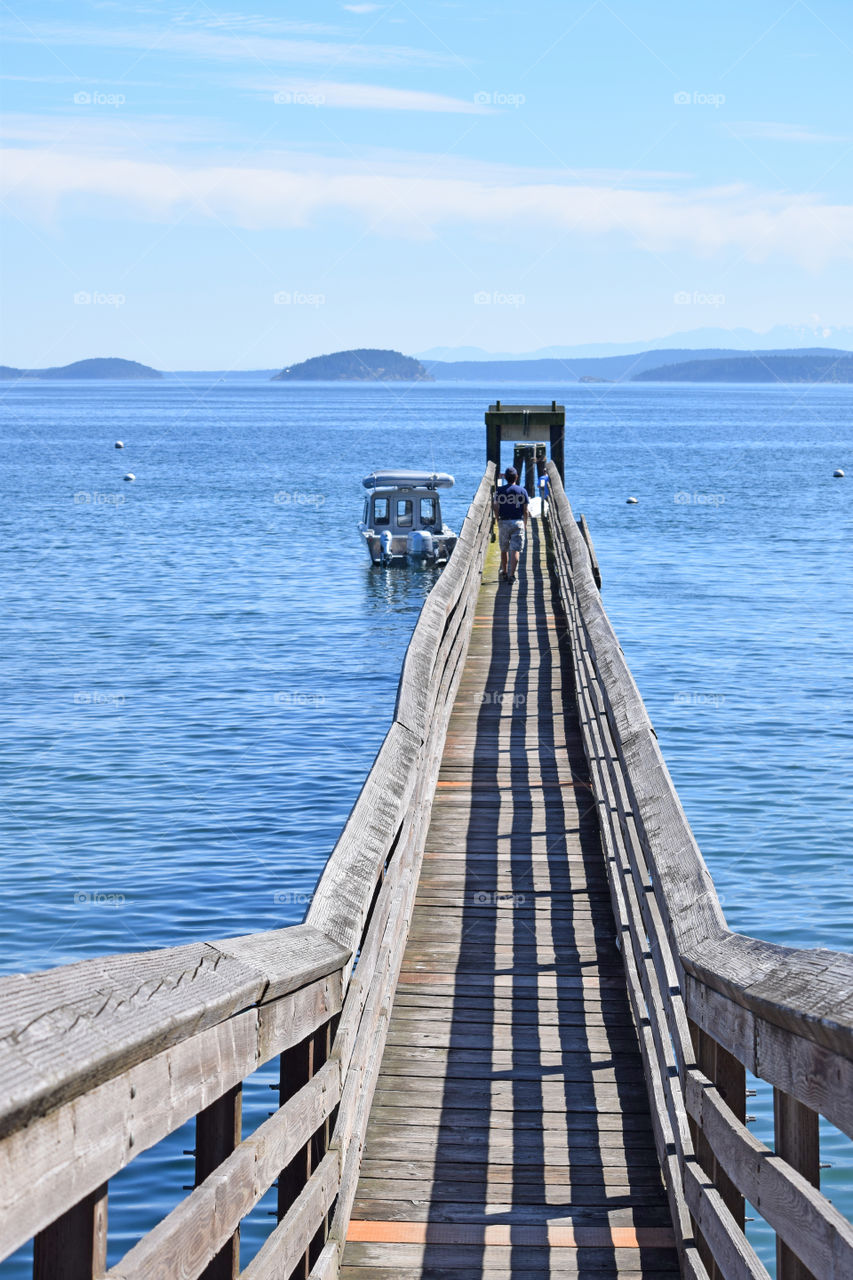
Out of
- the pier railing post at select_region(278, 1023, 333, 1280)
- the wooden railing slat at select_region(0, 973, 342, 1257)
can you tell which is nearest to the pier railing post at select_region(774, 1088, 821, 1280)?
the wooden railing slat at select_region(0, 973, 342, 1257)

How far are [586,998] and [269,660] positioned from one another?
20.8m

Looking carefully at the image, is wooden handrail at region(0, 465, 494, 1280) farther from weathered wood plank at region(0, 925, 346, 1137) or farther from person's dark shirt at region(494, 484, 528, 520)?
person's dark shirt at region(494, 484, 528, 520)

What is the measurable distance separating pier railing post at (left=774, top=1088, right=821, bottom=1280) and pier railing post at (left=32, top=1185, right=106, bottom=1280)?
115cm

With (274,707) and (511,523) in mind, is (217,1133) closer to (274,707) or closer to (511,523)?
(511,523)

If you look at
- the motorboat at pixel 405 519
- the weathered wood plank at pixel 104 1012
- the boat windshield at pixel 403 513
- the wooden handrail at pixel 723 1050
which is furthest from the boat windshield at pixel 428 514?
the weathered wood plank at pixel 104 1012

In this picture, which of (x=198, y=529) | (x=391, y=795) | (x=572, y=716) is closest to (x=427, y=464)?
(x=198, y=529)

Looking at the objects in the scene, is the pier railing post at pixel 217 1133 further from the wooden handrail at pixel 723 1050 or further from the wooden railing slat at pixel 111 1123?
the wooden handrail at pixel 723 1050

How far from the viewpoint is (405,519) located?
39375 mm

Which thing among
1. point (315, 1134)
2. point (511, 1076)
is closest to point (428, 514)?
point (511, 1076)

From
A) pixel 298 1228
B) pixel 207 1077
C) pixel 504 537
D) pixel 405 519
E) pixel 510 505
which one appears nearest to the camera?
pixel 207 1077

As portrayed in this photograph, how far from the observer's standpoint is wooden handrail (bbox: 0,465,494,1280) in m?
1.49

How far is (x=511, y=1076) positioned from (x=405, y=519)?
3503 cm

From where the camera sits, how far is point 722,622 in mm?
29703

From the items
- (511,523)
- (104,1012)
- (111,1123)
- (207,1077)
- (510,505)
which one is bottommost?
(207,1077)
